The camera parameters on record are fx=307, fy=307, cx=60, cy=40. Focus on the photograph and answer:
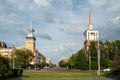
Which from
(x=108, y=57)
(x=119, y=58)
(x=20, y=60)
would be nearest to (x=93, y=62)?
(x=108, y=57)

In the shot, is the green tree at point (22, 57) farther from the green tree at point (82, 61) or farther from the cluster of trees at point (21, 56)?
the green tree at point (82, 61)

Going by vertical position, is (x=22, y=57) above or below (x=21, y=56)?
below

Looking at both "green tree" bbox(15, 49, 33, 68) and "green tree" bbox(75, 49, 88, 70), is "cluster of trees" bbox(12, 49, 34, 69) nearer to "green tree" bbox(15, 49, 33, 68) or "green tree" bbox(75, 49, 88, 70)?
"green tree" bbox(15, 49, 33, 68)

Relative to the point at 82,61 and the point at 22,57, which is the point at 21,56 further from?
the point at 82,61

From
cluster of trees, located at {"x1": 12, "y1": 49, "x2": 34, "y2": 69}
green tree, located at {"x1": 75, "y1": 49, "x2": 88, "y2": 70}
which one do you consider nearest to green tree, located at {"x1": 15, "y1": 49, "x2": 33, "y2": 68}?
cluster of trees, located at {"x1": 12, "y1": 49, "x2": 34, "y2": 69}

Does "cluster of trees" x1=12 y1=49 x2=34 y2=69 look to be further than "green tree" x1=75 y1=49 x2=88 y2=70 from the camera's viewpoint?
Yes

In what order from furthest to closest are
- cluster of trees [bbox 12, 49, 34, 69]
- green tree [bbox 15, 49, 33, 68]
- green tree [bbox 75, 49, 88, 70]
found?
green tree [bbox 15, 49, 33, 68], cluster of trees [bbox 12, 49, 34, 69], green tree [bbox 75, 49, 88, 70]

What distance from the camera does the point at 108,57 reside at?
133250 mm

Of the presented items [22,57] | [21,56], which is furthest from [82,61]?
[21,56]

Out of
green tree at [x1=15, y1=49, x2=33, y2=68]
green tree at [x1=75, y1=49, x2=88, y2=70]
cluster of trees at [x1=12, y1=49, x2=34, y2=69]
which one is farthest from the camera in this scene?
green tree at [x1=15, y1=49, x2=33, y2=68]

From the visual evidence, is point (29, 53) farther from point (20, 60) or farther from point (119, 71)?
point (119, 71)

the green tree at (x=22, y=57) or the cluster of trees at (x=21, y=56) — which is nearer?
the cluster of trees at (x=21, y=56)

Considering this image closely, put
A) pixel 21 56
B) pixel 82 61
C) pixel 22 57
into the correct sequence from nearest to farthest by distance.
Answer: pixel 82 61 → pixel 21 56 → pixel 22 57

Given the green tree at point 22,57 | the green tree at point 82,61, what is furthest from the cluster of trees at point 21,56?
the green tree at point 82,61
